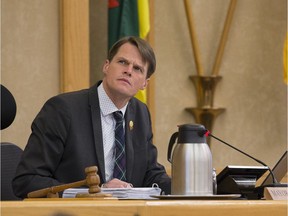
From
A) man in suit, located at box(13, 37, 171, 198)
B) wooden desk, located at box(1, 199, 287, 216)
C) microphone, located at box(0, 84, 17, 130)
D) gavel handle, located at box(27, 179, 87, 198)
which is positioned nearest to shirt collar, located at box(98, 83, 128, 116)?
man in suit, located at box(13, 37, 171, 198)

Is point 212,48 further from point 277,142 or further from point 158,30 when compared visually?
point 277,142

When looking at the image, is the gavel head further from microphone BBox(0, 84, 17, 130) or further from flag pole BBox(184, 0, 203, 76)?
flag pole BBox(184, 0, 203, 76)

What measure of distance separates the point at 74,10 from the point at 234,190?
10.8ft

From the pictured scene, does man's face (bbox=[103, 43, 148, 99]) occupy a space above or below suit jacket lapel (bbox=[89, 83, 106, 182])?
above

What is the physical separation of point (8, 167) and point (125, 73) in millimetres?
691

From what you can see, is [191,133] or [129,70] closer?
[191,133]

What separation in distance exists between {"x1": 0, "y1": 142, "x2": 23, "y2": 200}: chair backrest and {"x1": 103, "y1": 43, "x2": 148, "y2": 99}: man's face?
51 centimetres

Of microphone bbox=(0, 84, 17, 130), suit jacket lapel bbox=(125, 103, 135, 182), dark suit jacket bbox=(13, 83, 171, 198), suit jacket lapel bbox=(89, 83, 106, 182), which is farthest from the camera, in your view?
suit jacket lapel bbox=(125, 103, 135, 182)

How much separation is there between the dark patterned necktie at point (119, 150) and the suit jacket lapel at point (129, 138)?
26 millimetres

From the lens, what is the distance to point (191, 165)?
2.86m

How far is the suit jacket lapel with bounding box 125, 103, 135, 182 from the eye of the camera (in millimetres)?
3932
